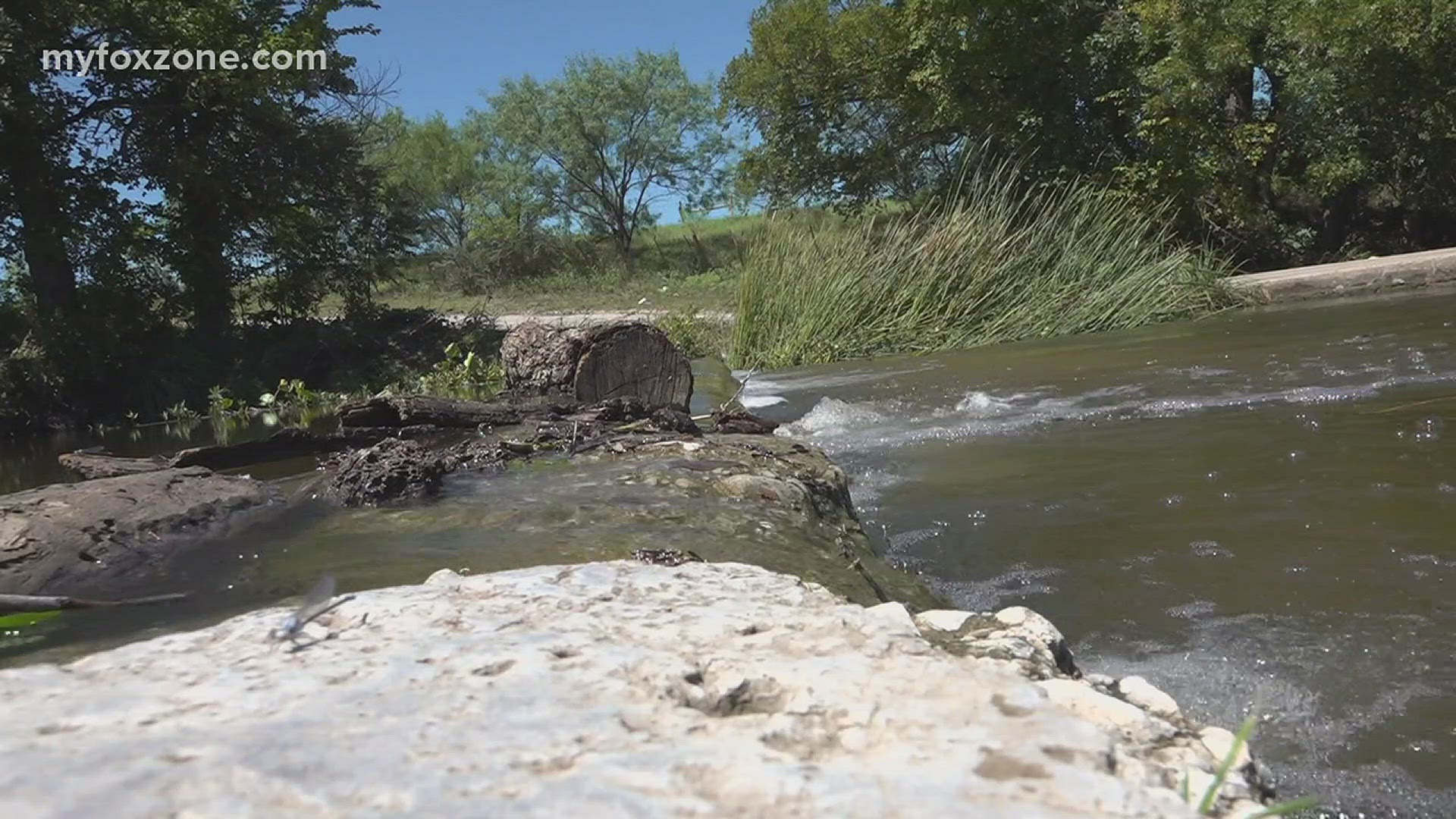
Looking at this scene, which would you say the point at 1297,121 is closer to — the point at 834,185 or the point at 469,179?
the point at 834,185

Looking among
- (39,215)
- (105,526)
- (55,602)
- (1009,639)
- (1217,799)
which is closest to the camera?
(1217,799)

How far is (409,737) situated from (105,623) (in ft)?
5.13

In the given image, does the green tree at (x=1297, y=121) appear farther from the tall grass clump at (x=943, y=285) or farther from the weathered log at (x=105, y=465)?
the weathered log at (x=105, y=465)

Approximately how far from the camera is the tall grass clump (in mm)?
10953

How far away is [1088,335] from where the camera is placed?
36.1ft

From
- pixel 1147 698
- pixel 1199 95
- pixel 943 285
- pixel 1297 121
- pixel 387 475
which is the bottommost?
pixel 1147 698

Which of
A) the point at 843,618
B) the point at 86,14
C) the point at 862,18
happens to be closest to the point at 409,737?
the point at 843,618

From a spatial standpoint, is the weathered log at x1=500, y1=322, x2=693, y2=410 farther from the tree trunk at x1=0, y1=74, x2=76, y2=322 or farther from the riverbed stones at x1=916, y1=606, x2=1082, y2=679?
the tree trunk at x1=0, y1=74, x2=76, y2=322

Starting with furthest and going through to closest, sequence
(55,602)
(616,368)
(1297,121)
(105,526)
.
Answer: (1297,121)
(616,368)
(105,526)
(55,602)

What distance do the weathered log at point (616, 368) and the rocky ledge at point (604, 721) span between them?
389 centimetres

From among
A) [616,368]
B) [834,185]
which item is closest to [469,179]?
[834,185]

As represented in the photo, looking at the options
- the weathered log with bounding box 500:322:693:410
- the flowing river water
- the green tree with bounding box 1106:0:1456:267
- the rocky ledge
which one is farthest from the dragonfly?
the green tree with bounding box 1106:0:1456:267

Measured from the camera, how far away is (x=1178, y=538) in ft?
11.6

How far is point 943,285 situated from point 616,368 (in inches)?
236
